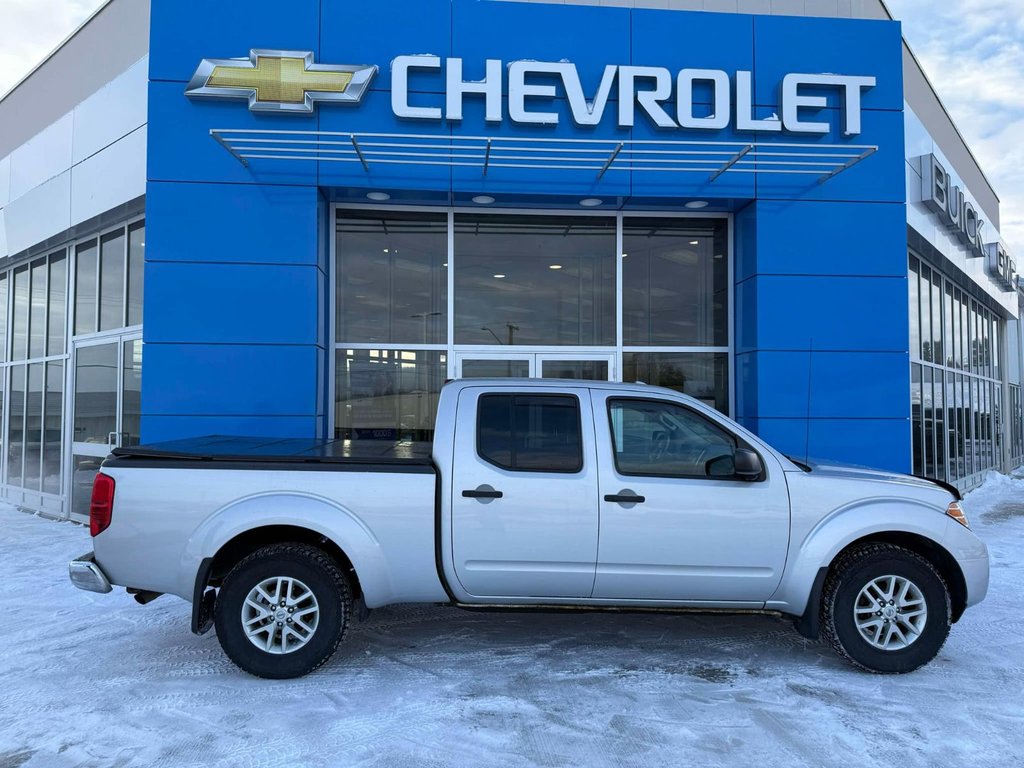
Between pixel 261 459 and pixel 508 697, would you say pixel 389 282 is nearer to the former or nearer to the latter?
pixel 261 459

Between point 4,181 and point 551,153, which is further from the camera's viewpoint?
point 4,181

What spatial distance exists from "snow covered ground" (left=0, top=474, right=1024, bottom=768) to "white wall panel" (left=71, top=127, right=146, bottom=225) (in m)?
5.43

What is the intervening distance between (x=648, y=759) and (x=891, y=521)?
88.5 inches

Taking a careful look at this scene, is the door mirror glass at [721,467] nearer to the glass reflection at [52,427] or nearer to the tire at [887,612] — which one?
the tire at [887,612]

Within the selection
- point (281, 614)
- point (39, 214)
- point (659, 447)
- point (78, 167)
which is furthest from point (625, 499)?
point (39, 214)

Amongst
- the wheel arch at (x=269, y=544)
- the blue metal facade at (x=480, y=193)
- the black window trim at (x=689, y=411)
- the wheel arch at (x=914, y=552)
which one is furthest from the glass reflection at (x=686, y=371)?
the wheel arch at (x=269, y=544)

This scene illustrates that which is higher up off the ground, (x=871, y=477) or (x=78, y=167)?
(x=78, y=167)

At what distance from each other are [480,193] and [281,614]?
559 cm

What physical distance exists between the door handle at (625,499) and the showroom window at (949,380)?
25.8ft

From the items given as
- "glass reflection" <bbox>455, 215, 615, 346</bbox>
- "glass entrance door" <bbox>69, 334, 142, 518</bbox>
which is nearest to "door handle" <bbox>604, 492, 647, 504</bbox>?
"glass reflection" <bbox>455, 215, 615, 346</bbox>

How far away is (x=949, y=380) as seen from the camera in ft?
45.4

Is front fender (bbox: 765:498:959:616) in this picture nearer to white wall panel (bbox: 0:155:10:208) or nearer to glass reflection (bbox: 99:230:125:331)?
glass reflection (bbox: 99:230:125:331)

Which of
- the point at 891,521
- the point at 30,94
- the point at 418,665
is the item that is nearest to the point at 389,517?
the point at 418,665

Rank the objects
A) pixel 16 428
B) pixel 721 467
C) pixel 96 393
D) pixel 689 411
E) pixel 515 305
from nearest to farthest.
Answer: pixel 721 467, pixel 689 411, pixel 515 305, pixel 96 393, pixel 16 428
